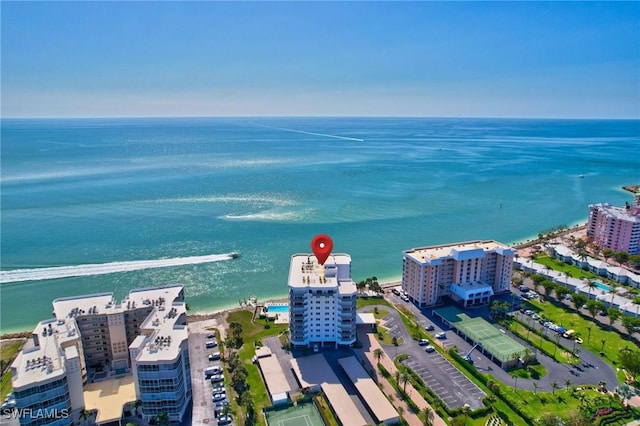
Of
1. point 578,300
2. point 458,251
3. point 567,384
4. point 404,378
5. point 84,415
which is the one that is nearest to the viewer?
Answer: point 84,415

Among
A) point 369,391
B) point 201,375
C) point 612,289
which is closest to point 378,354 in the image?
point 369,391

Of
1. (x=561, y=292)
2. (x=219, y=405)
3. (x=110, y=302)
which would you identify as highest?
(x=110, y=302)

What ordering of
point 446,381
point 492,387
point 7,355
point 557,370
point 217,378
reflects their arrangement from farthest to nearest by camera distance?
point 7,355, point 557,370, point 446,381, point 217,378, point 492,387

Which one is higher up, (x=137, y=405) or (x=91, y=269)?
(x=137, y=405)

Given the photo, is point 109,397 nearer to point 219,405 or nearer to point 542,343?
point 219,405

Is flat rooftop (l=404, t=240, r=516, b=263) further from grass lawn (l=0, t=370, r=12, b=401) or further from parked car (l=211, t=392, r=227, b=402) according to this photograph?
grass lawn (l=0, t=370, r=12, b=401)

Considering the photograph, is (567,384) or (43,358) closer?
(43,358)
